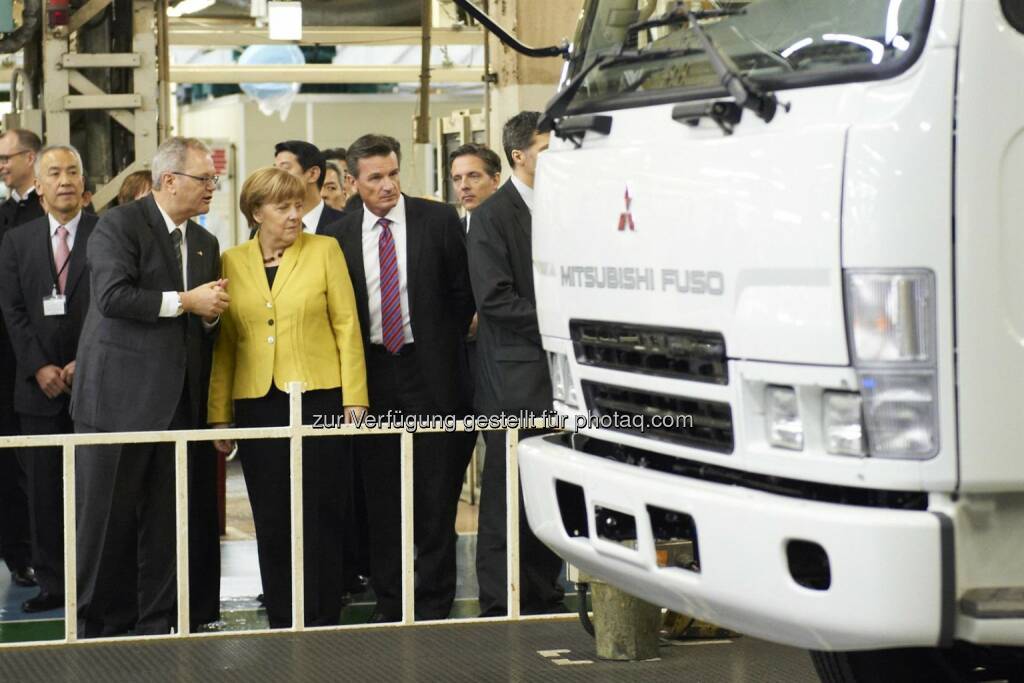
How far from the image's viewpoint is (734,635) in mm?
6574

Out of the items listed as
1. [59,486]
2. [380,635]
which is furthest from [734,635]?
[59,486]

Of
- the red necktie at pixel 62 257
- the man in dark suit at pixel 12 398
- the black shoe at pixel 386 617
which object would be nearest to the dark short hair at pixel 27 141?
the man in dark suit at pixel 12 398

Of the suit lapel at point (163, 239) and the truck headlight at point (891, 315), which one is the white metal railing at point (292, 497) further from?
the truck headlight at point (891, 315)

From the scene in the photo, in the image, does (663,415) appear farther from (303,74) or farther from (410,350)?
(303,74)

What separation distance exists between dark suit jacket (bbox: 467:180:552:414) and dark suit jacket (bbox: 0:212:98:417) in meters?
2.14

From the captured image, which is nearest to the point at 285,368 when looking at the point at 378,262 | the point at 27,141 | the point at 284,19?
the point at 378,262

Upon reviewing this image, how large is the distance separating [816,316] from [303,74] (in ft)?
46.6

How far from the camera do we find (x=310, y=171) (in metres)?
9.14

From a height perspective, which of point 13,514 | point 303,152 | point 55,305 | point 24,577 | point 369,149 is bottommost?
point 24,577

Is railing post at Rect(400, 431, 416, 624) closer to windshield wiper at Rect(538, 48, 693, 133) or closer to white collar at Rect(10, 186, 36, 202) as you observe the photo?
windshield wiper at Rect(538, 48, 693, 133)

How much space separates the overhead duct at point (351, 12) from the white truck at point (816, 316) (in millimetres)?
9756

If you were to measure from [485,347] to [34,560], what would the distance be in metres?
2.69

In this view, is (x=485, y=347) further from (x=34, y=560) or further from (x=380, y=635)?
(x=34, y=560)

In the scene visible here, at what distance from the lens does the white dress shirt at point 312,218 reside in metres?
8.81
